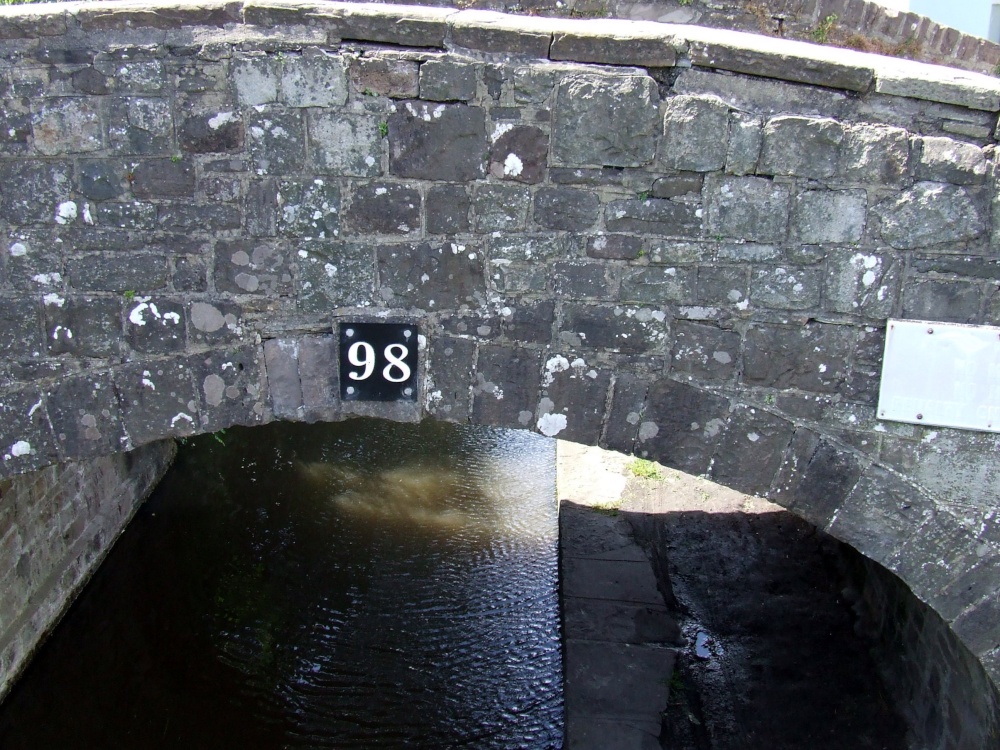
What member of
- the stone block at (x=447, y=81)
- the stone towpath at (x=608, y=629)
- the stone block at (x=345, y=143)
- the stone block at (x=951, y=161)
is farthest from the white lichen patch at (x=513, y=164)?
the stone towpath at (x=608, y=629)

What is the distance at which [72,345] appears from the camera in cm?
293

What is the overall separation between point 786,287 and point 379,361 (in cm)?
143

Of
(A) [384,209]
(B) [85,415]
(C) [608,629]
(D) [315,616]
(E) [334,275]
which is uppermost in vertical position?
(A) [384,209]

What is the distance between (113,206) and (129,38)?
0.56 m

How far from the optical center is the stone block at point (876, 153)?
2.61 m

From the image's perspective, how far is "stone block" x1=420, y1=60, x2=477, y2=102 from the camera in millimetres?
2668

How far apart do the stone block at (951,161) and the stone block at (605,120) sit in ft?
2.82

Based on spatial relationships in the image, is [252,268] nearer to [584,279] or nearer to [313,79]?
[313,79]

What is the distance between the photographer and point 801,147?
2.65 m

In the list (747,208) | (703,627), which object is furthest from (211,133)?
(703,627)

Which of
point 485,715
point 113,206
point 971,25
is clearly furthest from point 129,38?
point 971,25

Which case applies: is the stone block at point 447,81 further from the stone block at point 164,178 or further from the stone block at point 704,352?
the stone block at point 704,352

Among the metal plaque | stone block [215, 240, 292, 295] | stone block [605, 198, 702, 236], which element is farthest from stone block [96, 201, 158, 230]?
the metal plaque

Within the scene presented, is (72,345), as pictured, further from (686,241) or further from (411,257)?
(686,241)
